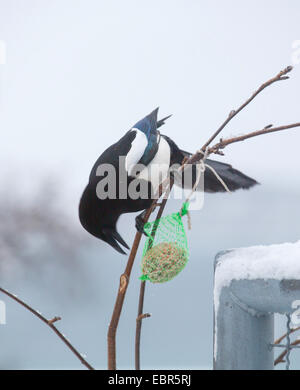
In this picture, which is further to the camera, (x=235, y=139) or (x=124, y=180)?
(x=124, y=180)

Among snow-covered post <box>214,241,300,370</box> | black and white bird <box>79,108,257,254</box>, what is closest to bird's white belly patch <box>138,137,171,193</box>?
black and white bird <box>79,108,257,254</box>

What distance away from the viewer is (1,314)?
1104 millimetres

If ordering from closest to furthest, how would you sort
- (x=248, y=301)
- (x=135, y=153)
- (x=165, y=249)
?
(x=248, y=301) → (x=165, y=249) → (x=135, y=153)

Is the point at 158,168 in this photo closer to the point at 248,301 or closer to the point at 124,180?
the point at 124,180

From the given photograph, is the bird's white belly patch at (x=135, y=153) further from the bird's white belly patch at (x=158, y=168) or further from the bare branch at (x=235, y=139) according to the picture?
the bare branch at (x=235, y=139)

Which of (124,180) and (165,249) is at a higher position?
(124,180)

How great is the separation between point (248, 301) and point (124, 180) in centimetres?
38

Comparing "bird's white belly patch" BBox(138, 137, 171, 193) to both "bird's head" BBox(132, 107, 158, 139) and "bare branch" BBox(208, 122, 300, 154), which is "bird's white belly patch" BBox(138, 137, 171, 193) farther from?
"bare branch" BBox(208, 122, 300, 154)

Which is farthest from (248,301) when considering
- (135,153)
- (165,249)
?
(135,153)

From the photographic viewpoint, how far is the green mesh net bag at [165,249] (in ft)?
2.32

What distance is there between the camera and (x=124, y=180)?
90cm

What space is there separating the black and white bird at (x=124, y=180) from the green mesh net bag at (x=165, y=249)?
0.50 ft
